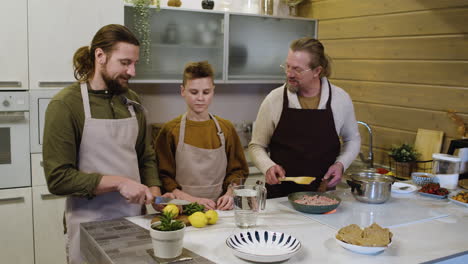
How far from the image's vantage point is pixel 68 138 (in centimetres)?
175

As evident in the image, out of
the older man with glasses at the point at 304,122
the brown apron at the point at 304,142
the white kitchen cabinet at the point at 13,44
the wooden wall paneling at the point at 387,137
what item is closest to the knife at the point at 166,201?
the older man with glasses at the point at 304,122

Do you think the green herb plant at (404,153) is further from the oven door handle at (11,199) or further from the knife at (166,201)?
the oven door handle at (11,199)

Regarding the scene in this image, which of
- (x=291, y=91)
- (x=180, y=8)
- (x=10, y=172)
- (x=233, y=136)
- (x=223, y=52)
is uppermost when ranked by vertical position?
(x=180, y=8)

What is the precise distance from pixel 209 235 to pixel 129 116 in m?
0.64

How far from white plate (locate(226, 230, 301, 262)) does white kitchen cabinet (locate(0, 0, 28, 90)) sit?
6.05 feet

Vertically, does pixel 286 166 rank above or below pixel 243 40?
A: below

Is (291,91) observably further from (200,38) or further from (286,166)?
(200,38)

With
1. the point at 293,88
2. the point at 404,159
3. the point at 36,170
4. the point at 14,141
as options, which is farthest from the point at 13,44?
the point at 404,159

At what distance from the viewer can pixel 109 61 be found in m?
1.82

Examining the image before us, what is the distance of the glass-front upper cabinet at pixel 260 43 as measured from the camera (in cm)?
369

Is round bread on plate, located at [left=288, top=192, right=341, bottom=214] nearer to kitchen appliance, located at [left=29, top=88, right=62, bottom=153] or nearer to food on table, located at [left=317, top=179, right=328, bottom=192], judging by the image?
food on table, located at [left=317, top=179, right=328, bottom=192]

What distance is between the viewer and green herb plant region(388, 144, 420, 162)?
3.00 metres

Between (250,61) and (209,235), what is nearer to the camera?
(209,235)

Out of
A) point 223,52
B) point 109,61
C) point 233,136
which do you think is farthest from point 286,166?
point 223,52
